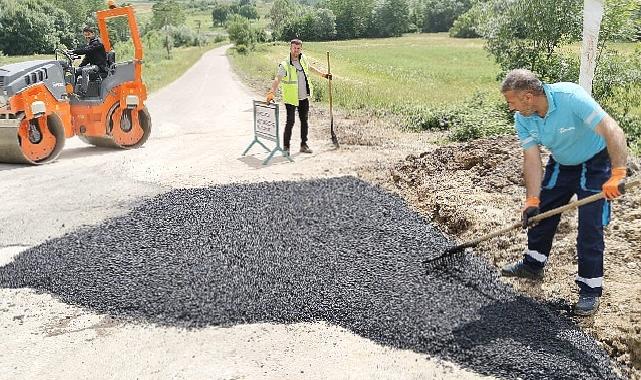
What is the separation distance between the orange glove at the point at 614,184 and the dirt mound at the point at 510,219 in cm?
90

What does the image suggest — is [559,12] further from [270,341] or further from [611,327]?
[270,341]

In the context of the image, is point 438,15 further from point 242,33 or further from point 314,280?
point 314,280

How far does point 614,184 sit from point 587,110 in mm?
504

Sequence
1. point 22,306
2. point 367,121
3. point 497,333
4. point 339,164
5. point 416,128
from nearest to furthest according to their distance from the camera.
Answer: point 497,333 < point 22,306 < point 339,164 < point 416,128 < point 367,121

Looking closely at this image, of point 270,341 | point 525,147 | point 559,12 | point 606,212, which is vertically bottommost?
point 270,341

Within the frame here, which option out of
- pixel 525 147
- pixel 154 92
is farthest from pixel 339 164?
pixel 154 92

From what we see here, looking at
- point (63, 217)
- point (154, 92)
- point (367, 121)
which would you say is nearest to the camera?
point (63, 217)

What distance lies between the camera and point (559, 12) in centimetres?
1181

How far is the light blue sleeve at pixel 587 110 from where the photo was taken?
3656 mm

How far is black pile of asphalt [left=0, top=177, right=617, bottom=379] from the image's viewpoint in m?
3.72

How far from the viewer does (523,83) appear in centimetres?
377

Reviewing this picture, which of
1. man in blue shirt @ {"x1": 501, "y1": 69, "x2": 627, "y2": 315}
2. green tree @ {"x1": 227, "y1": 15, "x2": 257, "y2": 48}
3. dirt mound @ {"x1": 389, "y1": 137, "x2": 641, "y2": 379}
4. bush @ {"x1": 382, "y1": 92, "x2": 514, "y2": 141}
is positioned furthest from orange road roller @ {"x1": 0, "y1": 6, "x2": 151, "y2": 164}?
green tree @ {"x1": 227, "y1": 15, "x2": 257, "y2": 48}

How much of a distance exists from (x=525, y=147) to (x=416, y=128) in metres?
6.75

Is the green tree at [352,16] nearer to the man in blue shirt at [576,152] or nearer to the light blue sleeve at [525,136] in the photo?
the light blue sleeve at [525,136]
